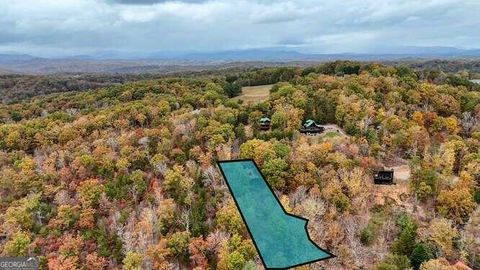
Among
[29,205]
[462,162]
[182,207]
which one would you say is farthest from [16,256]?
[462,162]

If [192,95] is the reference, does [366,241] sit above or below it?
below

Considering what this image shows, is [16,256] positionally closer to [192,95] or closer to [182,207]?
[182,207]

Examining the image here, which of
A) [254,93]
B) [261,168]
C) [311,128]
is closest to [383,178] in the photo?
[261,168]

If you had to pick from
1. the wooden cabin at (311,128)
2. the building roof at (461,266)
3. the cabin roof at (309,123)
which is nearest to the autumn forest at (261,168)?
the building roof at (461,266)

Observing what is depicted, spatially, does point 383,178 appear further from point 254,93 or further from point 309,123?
point 254,93

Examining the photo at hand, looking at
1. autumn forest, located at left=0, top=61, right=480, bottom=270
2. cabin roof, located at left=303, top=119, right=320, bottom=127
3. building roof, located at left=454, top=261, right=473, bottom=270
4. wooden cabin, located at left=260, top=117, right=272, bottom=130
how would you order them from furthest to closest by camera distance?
wooden cabin, located at left=260, top=117, right=272, bottom=130 → cabin roof, located at left=303, top=119, right=320, bottom=127 → autumn forest, located at left=0, top=61, right=480, bottom=270 → building roof, located at left=454, top=261, right=473, bottom=270

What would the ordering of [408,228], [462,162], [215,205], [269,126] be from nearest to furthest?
1. [408,228]
2. [215,205]
3. [462,162]
4. [269,126]

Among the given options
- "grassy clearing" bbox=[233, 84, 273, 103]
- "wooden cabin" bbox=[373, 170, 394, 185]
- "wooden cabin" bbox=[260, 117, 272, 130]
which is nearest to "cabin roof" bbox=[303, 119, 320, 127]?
"wooden cabin" bbox=[260, 117, 272, 130]

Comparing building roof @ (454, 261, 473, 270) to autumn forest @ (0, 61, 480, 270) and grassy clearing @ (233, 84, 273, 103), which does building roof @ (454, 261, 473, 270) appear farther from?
grassy clearing @ (233, 84, 273, 103)
